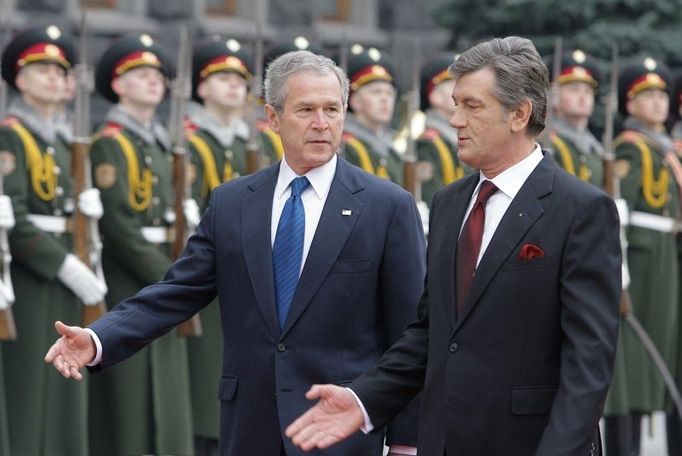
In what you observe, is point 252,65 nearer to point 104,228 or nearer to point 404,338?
point 104,228

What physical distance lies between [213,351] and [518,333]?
16.3 feet

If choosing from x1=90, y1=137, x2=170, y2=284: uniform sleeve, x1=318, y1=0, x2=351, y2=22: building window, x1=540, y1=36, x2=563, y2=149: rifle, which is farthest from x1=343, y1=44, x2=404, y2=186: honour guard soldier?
x1=318, y1=0, x2=351, y2=22: building window

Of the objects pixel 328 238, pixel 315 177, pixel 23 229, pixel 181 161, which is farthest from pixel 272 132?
pixel 328 238

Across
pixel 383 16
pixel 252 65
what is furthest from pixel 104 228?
pixel 383 16

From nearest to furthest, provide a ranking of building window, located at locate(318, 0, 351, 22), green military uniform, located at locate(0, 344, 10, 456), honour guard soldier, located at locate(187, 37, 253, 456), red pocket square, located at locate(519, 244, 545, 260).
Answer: red pocket square, located at locate(519, 244, 545, 260), green military uniform, located at locate(0, 344, 10, 456), honour guard soldier, located at locate(187, 37, 253, 456), building window, located at locate(318, 0, 351, 22)

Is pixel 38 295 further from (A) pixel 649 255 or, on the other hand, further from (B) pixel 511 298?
(B) pixel 511 298

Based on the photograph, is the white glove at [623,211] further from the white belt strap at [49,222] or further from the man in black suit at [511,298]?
the man in black suit at [511,298]

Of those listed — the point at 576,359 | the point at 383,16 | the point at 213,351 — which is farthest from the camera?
the point at 383,16

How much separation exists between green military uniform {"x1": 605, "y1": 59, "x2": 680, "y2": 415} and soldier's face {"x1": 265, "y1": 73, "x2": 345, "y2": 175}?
Answer: 5.58 meters

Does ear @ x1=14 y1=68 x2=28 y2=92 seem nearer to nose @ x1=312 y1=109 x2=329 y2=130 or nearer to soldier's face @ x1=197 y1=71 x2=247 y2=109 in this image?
soldier's face @ x1=197 y1=71 x2=247 y2=109

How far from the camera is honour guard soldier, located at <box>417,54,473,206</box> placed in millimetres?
10398

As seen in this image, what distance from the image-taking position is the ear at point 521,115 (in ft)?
14.8

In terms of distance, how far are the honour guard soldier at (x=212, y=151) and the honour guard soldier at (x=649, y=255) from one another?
2418 mm

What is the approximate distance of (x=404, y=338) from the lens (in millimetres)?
4789
